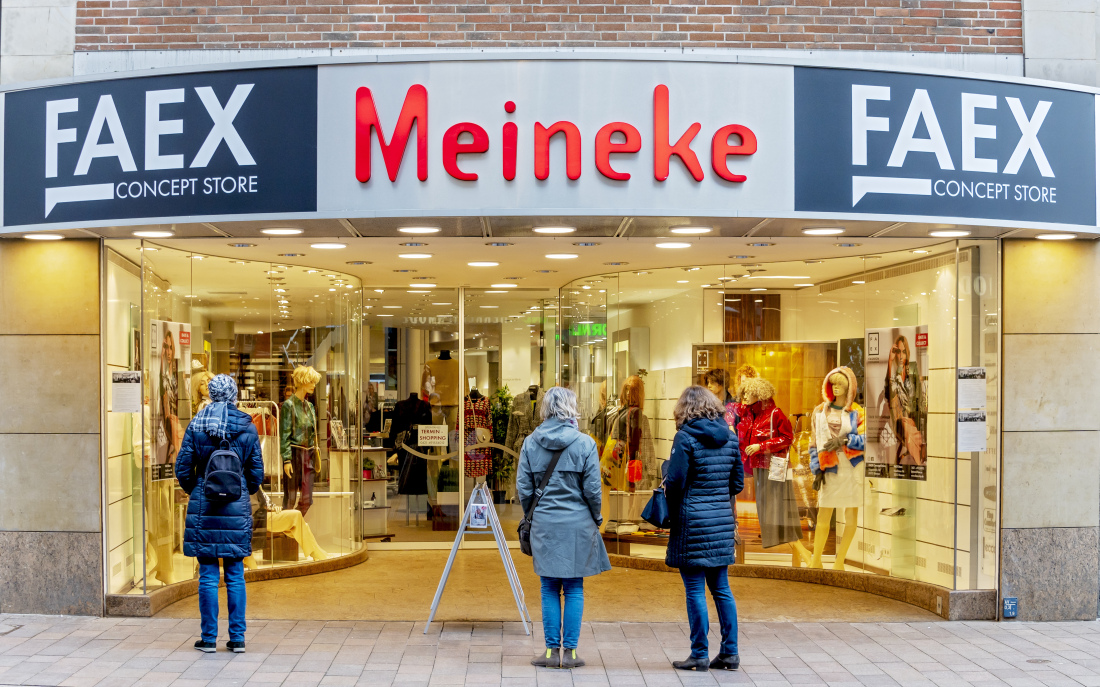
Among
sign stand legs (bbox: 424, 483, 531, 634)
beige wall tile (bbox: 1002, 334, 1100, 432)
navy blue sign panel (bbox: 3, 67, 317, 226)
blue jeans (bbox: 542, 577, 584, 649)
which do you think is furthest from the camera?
beige wall tile (bbox: 1002, 334, 1100, 432)

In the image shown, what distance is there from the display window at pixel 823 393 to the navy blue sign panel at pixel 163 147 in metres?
3.98

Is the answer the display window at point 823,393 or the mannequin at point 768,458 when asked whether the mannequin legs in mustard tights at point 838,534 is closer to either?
the display window at point 823,393

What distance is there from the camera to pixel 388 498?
10.8 metres

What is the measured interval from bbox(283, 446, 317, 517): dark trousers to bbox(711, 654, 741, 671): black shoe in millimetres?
4656

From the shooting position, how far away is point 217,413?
20.7 feet

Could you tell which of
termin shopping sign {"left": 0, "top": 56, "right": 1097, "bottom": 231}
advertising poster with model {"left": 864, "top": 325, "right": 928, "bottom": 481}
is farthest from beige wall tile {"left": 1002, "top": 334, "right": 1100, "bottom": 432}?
termin shopping sign {"left": 0, "top": 56, "right": 1097, "bottom": 231}

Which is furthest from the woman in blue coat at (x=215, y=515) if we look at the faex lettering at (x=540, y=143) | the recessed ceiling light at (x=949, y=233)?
the recessed ceiling light at (x=949, y=233)

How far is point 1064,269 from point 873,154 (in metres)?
2.08

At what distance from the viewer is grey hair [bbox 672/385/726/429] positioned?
5996 mm

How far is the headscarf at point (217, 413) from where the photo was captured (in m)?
6.29

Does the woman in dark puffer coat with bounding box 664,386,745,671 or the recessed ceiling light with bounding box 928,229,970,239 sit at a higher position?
the recessed ceiling light with bounding box 928,229,970,239

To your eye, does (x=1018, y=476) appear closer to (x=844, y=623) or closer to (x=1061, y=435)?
(x=1061, y=435)

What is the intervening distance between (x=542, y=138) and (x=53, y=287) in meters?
3.91

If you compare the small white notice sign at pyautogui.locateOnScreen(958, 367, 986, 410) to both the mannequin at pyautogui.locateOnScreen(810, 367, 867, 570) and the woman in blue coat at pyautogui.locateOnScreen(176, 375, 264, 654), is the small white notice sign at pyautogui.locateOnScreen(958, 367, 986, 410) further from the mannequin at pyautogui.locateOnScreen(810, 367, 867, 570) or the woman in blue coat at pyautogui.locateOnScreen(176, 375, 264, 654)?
the woman in blue coat at pyautogui.locateOnScreen(176, 375, 264, 654)
